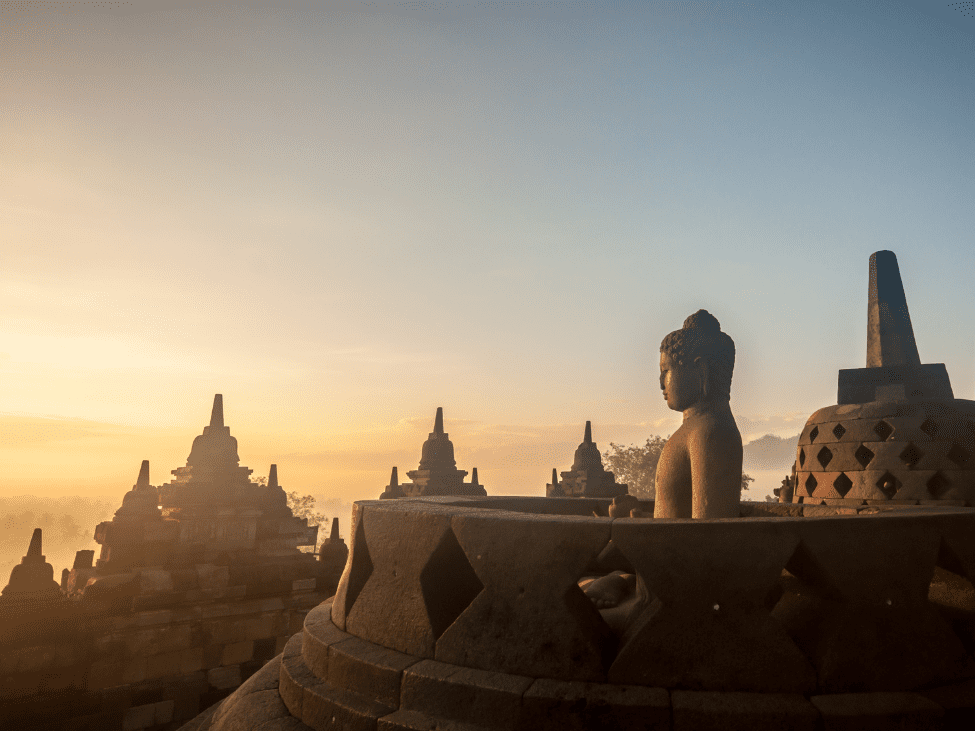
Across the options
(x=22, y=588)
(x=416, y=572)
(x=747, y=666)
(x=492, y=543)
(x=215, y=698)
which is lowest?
(x=215, y=698)

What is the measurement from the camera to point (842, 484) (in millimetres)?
7223

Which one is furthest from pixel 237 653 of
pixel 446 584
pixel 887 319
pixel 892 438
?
pixel 887 319

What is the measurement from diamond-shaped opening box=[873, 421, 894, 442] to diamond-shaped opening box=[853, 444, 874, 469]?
0.22 metres

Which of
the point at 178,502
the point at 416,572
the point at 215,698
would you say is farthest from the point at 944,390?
the point at 178,502

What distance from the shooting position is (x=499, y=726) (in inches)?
73.9

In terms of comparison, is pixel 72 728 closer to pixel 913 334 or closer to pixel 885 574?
pixel 885 574

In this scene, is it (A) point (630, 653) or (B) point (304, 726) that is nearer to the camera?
(A) point (630, 653)

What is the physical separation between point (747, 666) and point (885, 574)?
0.68 metres

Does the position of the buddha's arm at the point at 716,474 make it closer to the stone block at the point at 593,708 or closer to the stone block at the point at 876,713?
the stone block at the point at 876,713

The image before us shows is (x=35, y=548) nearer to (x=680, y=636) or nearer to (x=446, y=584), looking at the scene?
(x=446, y=584)

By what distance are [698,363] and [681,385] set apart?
17cm

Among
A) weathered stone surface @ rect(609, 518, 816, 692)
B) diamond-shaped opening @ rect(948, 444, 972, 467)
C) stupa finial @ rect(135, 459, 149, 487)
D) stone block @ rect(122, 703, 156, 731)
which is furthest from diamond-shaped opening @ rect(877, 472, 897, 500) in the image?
stupa finial @ rect(135, 459, 149, 487)

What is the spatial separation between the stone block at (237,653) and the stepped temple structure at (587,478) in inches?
606

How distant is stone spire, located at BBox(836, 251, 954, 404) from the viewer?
7.53m
